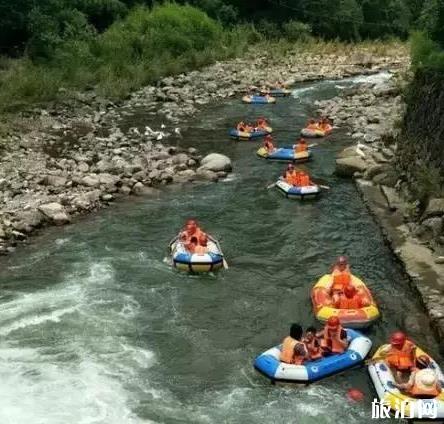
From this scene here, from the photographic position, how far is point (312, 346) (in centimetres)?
943

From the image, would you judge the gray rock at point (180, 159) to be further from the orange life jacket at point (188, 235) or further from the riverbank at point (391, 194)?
the orange life jacket at point (188, 235)

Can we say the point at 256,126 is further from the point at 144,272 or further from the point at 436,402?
the point at 436,402

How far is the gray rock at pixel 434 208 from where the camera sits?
13000 millimetres

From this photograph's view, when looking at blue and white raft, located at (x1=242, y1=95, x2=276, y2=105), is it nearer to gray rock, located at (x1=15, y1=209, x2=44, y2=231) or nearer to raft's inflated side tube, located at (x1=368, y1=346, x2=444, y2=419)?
gray rock, located at (x1=15, y1=209, x2=44, y2=231)

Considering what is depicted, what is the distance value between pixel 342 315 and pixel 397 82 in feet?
65.8

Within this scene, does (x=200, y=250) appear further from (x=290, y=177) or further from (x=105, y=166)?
(x=105, y=166)

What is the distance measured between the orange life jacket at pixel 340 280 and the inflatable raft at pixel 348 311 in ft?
0.42

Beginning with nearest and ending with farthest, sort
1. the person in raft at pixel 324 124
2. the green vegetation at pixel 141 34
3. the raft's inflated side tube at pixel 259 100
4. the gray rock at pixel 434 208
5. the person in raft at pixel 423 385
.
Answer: the person in raft at pixel 423 385 → the gray rock at pixel 434 208 → the person in raft at pixel 324 124 → the green vegetation at pixel 141 34 → the raft's inflated side tube at pixel 259 100

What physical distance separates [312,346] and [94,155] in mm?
11735

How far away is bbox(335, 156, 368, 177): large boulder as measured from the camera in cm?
1775

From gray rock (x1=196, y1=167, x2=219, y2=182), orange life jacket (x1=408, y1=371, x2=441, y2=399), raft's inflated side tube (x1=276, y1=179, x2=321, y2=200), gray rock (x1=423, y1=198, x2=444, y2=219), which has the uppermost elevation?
gray rock (x1=423, y1=198, x2=444, y2=219)

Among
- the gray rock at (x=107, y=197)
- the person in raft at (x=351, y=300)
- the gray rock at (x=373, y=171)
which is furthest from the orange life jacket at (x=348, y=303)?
the gray rock at (x=107, y=197)

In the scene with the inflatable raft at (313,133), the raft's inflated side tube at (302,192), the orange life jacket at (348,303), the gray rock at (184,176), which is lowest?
the gray rock at (184,176)

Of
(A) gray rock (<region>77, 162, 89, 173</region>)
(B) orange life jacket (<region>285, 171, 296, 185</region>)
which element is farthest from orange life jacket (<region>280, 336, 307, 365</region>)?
(A) gray rock (<region>77, 162, 89, 173</region>)
